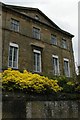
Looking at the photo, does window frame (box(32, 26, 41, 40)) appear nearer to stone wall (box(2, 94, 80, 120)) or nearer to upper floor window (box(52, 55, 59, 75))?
upper floor window (box(52, 55, 59, 75))

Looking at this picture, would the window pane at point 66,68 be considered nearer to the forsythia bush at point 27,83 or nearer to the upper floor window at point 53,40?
the upper floor window at point 53,40

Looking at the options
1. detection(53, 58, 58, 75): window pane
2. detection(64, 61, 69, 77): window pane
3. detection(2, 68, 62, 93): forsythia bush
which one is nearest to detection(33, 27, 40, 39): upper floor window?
detection(53, 58, 58, 75): window pane

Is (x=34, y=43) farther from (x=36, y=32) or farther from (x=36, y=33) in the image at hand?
(x=36, y=32)

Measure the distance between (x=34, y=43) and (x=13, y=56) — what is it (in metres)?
3.58

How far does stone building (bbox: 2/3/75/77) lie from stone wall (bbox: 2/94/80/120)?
857 cm

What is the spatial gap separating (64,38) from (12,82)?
692 inches

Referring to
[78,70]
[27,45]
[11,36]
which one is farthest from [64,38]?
[78,70]

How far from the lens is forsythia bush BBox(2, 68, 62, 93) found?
1194 centimetres

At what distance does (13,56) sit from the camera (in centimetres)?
2123

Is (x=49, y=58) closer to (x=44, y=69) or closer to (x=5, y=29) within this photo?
(x=44, y=69)

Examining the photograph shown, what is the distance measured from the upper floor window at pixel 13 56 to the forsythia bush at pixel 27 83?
7545 millimetres

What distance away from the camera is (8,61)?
67.4 ft

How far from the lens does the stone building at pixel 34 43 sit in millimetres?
21234

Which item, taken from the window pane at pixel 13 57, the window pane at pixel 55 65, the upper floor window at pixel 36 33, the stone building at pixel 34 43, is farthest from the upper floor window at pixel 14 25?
the window pane at pixel 55 65
